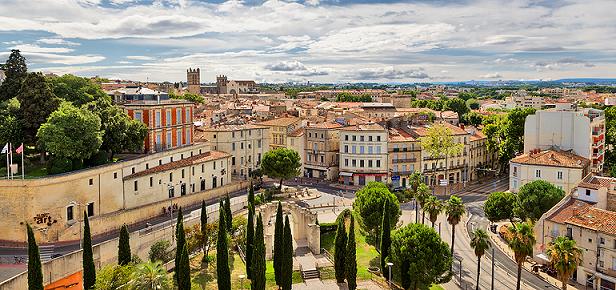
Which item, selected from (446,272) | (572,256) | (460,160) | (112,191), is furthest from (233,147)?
(572,256)

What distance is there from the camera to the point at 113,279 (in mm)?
39531

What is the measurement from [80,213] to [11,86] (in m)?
26.3

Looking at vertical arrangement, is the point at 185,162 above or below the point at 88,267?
above

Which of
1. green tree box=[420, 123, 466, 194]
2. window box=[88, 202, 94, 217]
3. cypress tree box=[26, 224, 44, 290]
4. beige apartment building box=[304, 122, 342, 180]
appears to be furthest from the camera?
beige apartment building box=[304, 122, 342, 180]

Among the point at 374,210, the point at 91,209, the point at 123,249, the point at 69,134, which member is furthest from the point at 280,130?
the point at 123,249

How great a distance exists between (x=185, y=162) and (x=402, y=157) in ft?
123

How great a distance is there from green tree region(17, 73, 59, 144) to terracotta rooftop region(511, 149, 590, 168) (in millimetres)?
60263

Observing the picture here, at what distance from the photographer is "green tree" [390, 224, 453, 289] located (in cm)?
4725

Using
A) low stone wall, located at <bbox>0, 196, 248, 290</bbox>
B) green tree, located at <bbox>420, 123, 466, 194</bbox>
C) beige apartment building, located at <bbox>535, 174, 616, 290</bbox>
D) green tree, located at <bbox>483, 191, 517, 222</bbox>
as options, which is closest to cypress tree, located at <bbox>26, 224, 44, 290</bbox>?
low stone wall, located at <bbox>0, 196, 248, 290</bbox>

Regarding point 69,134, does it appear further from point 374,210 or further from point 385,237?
point 385,237

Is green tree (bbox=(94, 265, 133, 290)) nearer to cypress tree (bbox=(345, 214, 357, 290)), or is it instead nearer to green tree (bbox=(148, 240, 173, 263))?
green tree (bbox=(148, 240, 173, 263))

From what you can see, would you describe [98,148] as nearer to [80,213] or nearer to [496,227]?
[80,213]

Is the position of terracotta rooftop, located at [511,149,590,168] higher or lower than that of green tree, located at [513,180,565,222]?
higher

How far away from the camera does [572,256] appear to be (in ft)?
136
